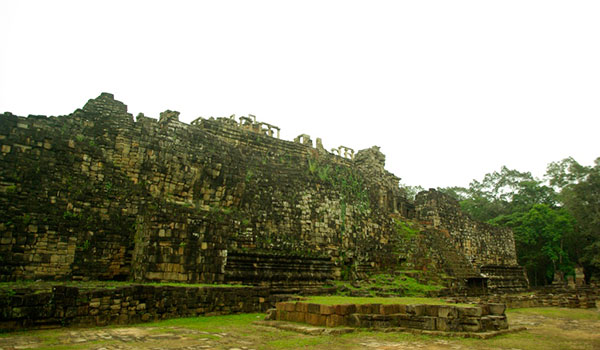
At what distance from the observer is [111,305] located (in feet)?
27.0

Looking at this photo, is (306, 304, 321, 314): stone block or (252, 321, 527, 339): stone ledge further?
(306, 304, 321, 314): stone block

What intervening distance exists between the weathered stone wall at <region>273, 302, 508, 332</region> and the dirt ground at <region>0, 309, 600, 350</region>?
48 cm

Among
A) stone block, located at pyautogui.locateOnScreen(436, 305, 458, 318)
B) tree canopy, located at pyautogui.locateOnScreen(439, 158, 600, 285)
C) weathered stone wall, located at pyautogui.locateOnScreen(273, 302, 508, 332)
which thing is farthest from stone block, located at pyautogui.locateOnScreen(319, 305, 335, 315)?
tree canopy, located at pyautogui.locateOnScreen(439, 158, 600, 285)

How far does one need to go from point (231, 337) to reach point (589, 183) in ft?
126

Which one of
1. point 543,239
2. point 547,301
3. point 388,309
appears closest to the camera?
point 388,309

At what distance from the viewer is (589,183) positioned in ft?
113

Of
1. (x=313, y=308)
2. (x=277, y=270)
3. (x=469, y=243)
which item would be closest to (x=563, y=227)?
(x=469, y=243)

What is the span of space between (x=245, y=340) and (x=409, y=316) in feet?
12.1

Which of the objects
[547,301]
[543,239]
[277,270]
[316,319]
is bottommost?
[547,301]

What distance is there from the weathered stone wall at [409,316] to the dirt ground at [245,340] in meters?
0.48

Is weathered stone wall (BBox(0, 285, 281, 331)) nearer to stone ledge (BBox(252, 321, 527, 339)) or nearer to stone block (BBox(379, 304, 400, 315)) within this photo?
stone ledge (BBox(252, 321, 527, 339))

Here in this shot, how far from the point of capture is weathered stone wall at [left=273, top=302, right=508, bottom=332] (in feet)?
26.0

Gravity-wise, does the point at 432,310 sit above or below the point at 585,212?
below

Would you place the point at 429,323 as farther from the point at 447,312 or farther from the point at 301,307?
the point at 301,307
